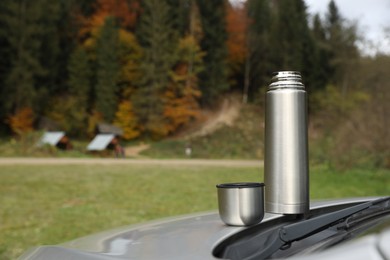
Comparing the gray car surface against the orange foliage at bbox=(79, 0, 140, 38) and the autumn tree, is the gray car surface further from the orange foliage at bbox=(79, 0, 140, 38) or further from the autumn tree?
the orange foliage at bbox=(79, 0, 140, 38)

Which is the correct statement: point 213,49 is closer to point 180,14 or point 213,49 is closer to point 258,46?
point 180,14

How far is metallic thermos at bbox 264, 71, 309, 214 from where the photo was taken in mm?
1479

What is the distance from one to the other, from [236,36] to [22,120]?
19.3 meters

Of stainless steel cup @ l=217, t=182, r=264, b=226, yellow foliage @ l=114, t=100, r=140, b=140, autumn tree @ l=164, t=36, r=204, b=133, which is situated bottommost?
stainless steel cup @ l=217, t=182, r=264, b=226

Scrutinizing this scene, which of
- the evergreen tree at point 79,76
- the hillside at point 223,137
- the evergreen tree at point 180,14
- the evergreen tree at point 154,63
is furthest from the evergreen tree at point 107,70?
the evergreen tree at point 180,14

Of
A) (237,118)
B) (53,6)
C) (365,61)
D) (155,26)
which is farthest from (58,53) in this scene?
(365,61)

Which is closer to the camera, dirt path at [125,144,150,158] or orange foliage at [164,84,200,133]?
dirt path at [125,144,150,158]

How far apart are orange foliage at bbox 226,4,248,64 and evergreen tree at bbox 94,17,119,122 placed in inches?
415

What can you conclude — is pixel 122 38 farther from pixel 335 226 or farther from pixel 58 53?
pixel 335 226

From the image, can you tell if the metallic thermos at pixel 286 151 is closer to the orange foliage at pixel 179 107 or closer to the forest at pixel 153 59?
the forest at pixel 153 59

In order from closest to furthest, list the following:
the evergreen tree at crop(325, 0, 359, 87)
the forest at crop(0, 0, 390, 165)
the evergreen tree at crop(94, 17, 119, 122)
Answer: the forest at crop(0, 0, 390, 165)
the evergreen tree at crop(94, 17, 119, 122)
the evergreen tree at crop(325, 0, 359, 87)

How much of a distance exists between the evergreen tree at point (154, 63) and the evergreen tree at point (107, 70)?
1.73 metres

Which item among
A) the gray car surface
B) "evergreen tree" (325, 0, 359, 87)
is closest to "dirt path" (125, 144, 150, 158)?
"evergreen tree" (325, 0, 359, 87)

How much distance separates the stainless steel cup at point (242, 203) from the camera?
1510 mm
